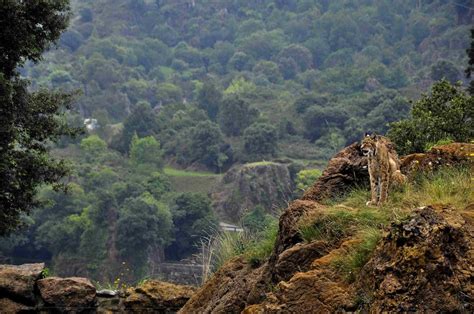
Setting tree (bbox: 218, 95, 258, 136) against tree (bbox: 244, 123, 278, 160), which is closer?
→ tree (bbox: 244, 123, 278, 160)

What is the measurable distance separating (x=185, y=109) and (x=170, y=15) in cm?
7673

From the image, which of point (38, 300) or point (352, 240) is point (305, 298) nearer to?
point (352, 240)

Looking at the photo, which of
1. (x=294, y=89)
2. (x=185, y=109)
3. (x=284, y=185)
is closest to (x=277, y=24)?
(x=294, y=89)

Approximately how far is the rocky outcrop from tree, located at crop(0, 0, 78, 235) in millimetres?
2523

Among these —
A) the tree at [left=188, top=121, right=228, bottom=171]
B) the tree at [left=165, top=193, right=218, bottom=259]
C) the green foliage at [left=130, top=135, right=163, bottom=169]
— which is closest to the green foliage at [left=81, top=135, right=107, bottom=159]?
the green foliage at [left=130, top=135, right=163, bottom=169]

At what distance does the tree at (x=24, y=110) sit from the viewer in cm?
1273

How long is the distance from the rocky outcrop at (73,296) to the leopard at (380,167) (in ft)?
12.8

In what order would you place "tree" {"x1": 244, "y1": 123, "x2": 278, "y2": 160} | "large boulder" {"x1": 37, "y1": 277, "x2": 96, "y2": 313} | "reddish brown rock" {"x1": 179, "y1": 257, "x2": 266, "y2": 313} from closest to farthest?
"reddish brown rock" {"x1": 179, "y1": 257, "x2": 266, "y2": 313} < "large boulder" {"x1": 37, "y1": 277, "x2": 96, "y2": 313} < "tree" {"x1": 244, "y1": 123, "x2": 278, "y2": 160}

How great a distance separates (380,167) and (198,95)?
12026 cm

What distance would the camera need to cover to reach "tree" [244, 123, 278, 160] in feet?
320

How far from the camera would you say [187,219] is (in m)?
81.5

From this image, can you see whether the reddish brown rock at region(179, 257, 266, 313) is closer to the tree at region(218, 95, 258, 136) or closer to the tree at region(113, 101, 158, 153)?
the tree at region(218, 95, 258, 136)

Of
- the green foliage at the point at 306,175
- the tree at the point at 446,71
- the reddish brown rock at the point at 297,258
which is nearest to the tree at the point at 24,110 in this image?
the reddish brown rock at the point at 297,258

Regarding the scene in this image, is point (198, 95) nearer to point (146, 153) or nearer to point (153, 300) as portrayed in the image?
point (146, 153)
